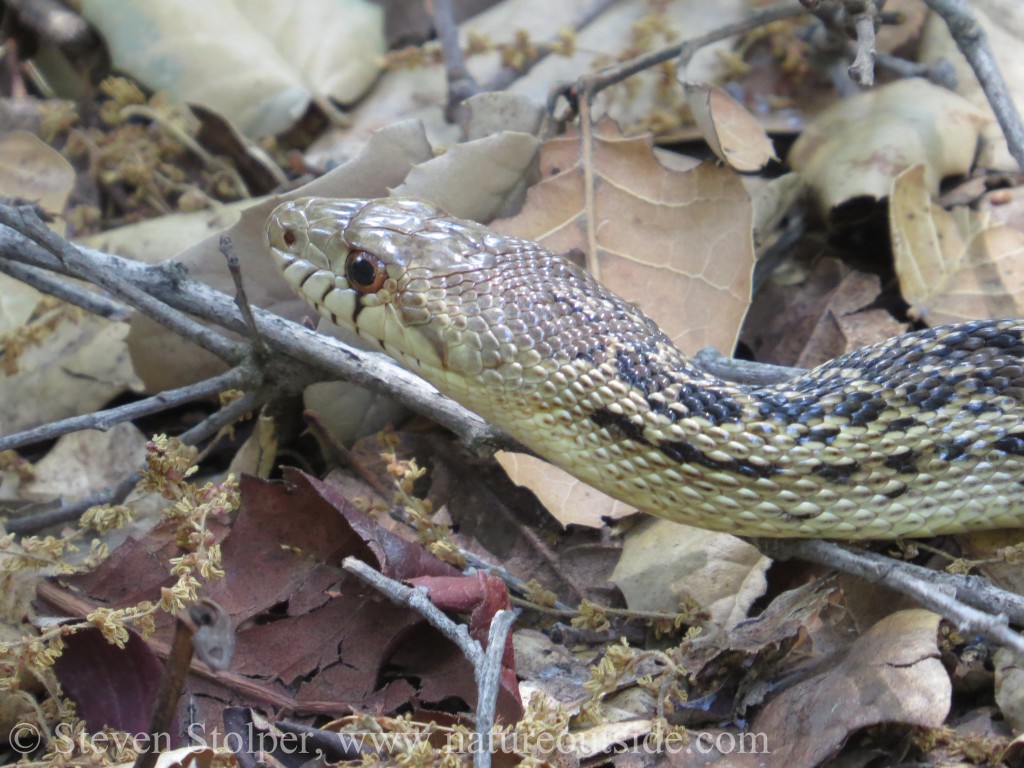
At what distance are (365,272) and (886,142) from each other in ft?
9.27

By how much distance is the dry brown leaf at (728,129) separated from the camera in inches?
189

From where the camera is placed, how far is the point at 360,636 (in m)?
3.52

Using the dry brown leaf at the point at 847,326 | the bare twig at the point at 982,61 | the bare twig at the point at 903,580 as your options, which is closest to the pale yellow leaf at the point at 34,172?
the dry brown leaf at the point at 847,326

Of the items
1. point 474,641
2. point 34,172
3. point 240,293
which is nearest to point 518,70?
point 34,172

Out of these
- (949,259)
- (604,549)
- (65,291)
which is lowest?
(604,549)

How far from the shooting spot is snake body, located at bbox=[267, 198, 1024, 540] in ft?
11.7

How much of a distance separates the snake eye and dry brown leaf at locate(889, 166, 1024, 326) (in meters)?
2.43

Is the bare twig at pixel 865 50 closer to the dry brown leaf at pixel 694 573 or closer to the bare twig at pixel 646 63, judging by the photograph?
the bare twig at pixel 646 63

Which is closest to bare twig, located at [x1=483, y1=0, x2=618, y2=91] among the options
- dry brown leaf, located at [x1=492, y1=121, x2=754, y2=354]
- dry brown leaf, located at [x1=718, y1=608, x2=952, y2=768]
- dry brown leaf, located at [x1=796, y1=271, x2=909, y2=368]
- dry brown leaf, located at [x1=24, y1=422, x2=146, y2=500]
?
dry brown leaf, located at [x1=492, y1=121, x2=754, y2=354]

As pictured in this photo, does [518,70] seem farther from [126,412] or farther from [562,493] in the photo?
[126,412]

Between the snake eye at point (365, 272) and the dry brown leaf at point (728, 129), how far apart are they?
1.79 meters

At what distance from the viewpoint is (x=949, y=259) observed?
486 cm

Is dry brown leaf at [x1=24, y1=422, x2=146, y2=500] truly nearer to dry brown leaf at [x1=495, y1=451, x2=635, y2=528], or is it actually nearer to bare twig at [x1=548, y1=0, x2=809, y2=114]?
dry brown leaf at [x1=495, y1=451, x2=635, y2=528]

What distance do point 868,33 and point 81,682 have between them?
371 centimetres
